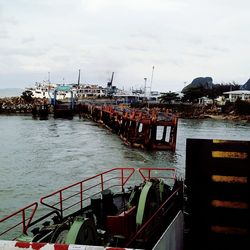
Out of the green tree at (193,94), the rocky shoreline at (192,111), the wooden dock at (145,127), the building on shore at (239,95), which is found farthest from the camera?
the green tree at (193,94)

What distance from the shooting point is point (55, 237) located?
674cm

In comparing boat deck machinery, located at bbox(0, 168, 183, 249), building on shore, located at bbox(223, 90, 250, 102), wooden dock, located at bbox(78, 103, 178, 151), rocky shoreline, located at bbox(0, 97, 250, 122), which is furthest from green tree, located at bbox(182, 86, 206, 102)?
boat deck machinery, located at bbox(0, 168, 183, 249)

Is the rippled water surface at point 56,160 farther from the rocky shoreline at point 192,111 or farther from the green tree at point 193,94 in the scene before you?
the green tree at point 193,94

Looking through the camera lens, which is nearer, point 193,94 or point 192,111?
point 192,111

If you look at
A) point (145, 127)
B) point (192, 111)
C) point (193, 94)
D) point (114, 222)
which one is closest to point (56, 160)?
point (145, 127)

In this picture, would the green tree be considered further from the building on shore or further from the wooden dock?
the wooden dock

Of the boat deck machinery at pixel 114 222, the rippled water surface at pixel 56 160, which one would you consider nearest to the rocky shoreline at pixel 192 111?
the rippled water surface at pixel 56 160

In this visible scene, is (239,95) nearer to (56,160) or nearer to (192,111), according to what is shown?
(192,111)

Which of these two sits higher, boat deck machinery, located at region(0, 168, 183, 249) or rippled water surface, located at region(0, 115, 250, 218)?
boat deck machinery, located at region(0, 168, 183, 249)

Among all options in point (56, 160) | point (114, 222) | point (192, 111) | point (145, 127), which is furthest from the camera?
point (192, 111)

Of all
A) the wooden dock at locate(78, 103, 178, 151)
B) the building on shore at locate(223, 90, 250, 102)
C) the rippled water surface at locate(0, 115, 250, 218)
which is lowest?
the rippled water surface at locate(0, 115, 250, 218)

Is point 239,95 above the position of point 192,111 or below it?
above

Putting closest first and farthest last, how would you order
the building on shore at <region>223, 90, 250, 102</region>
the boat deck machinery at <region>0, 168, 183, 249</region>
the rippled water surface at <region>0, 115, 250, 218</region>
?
the boat deck machinery at <region>0, 168, 183, 249</region>
the rippled water surface at <region>0, 115, 250, 218</region>
the building on shore at <region>223, 90, 250, 102</region>

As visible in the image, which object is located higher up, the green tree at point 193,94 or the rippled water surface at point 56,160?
the green tree at point 193,94
